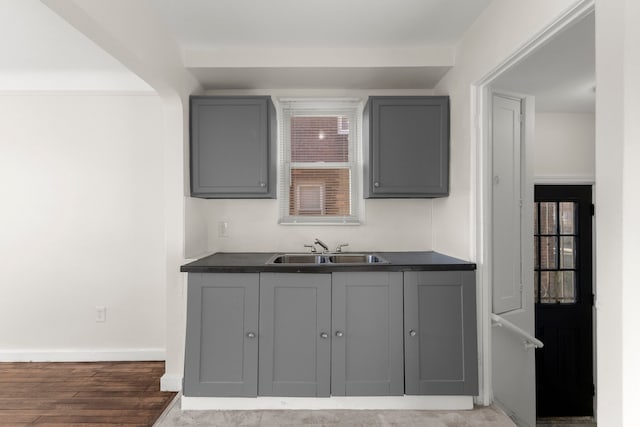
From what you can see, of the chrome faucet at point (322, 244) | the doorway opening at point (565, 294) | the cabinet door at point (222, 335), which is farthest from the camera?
the doorway opening at point (565, 294)

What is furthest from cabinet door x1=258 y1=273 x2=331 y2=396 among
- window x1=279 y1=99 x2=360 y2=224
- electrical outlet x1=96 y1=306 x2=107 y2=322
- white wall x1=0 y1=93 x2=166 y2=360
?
electrical outlet x1=96 y1=306 x2=107 y2=322

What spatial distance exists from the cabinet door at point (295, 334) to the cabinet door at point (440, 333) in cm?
54

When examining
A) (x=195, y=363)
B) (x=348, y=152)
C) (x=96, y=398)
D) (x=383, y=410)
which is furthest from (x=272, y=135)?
(x=96, y=398)

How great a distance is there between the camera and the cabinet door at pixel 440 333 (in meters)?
2.33

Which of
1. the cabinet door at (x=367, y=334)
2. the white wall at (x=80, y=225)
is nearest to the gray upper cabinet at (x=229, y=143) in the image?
the white wall at (x=80, y=225)

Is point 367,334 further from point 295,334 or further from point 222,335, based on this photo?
point 222,335

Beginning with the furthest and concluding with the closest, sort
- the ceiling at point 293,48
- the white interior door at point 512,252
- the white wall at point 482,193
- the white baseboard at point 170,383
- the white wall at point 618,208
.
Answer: the white baseboard at point 170,383
the white interior door at point 512,252
the ceiling at point 293,48
the white wall at point 482,193
the white wall at point 618,208

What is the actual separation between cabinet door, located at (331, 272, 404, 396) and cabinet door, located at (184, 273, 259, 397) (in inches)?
21.2

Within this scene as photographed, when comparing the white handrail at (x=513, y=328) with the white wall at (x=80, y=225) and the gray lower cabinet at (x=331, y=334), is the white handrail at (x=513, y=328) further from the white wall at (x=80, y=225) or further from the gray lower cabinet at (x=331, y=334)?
the white wall at (x=80, y=225)

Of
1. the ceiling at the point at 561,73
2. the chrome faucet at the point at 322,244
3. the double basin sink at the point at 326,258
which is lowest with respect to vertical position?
the double basin sink at the point at 326,258

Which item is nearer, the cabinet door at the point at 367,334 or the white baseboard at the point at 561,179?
the cabinet door at the point at 367,334

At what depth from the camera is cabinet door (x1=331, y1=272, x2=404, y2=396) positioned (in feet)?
7.63

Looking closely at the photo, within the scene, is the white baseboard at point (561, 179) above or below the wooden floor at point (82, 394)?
above

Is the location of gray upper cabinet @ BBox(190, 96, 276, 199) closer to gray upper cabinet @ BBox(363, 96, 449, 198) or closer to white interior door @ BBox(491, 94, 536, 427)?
gray upper cabinet @ BBox(363, 96, 449, 198)
